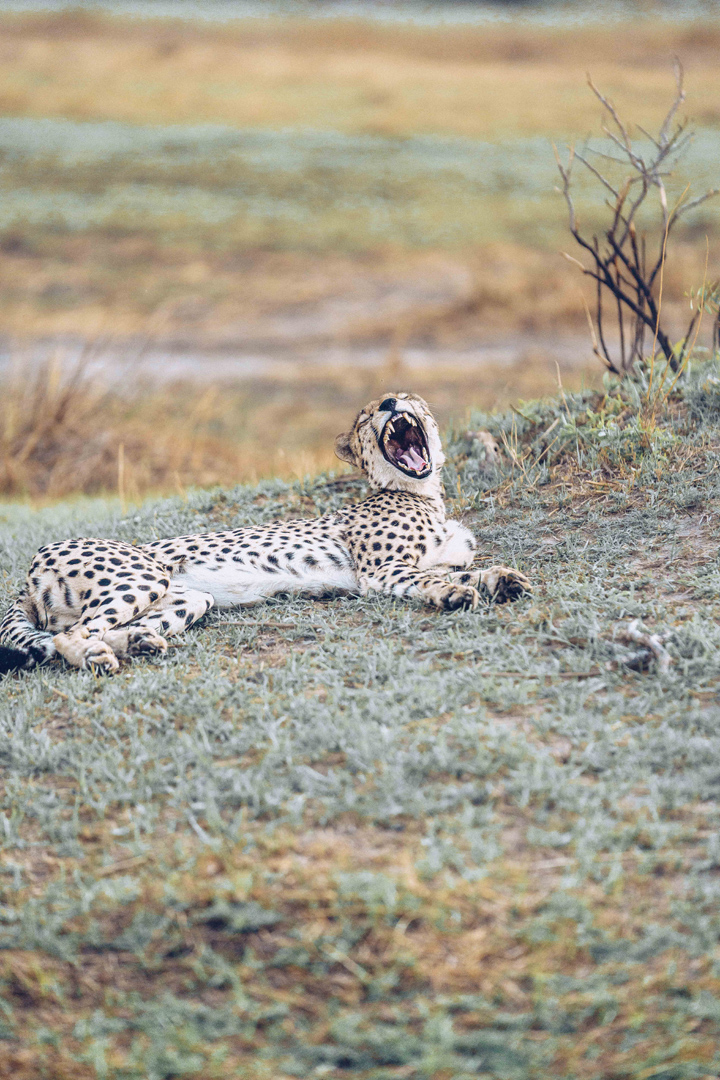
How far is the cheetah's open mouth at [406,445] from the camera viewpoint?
4312mm

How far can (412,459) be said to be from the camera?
4398 mm

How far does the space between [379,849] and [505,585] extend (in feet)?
5.07

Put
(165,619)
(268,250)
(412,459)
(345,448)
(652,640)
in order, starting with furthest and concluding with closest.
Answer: (268,250), (345,448), (412,459), (165,619), (652,640)

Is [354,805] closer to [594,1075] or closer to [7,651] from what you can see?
[594,1075]

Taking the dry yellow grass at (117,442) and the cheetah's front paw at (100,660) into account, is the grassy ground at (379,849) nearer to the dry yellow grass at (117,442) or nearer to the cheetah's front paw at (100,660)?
the cheetah's front paw at (100,660)

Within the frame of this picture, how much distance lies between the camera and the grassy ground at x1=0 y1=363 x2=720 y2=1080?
2150 millimetres

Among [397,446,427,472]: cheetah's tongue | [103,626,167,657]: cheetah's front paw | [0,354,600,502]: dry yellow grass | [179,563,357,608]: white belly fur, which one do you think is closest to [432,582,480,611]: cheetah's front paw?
[179,563,357,608]: white belly fur

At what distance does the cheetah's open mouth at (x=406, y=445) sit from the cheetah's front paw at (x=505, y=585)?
0.69 meters

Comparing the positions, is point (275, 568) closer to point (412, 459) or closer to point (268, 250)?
point (412, 459)

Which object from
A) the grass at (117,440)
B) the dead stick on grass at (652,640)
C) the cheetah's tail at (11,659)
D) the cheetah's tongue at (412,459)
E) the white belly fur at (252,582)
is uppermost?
the cheetah's tongue at (412,459)

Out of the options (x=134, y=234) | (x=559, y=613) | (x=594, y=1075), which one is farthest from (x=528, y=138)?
(x=594, y=1075)

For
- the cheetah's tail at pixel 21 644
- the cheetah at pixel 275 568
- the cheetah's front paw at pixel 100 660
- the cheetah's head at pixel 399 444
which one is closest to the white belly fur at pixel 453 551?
the cheetah at pixel 275 568

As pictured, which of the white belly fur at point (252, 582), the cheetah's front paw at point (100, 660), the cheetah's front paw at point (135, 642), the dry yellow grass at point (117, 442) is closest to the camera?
the cheetah's front paw at point (100, 660)

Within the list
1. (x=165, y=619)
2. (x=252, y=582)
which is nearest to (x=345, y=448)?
(x=252, y=582)
